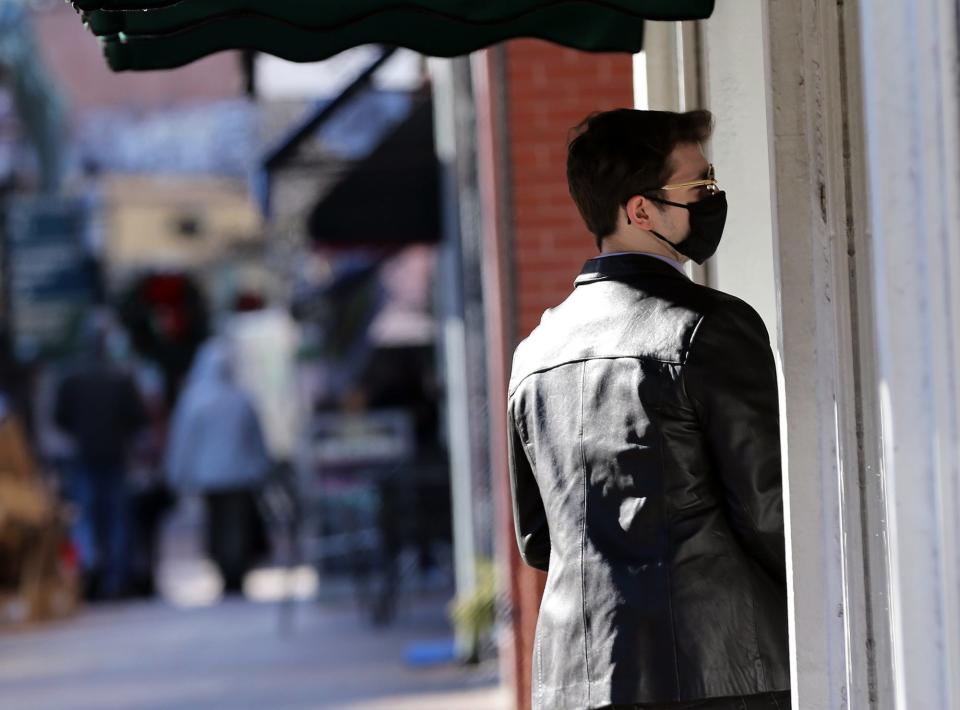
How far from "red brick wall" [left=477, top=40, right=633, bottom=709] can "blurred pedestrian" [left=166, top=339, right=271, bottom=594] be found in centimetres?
652

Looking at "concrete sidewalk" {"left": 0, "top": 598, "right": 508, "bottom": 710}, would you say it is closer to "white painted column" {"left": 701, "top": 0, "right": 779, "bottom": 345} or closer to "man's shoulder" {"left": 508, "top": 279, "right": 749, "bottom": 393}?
"white painted column" {"left": 701, "top": 0, "right": 779, "bottom": 345}

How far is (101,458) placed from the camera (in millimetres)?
12898

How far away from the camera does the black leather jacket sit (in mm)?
2752

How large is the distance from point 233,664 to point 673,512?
7.39 m

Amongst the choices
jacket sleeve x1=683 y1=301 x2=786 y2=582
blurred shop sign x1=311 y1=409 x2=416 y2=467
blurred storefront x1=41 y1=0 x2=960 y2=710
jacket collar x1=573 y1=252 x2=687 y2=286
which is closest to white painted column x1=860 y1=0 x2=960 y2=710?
blurred storefront x1=41 y1=0 x2=960 y2=710

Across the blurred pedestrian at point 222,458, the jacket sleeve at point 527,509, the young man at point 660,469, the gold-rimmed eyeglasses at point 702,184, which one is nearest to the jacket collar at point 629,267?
the young man at point 660,469

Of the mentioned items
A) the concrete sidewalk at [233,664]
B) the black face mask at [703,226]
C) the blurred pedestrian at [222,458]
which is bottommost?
the concrete sidewalk at [233,664]

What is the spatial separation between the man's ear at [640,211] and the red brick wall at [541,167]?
11.2ft

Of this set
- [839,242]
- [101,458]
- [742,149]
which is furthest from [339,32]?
[101,458]

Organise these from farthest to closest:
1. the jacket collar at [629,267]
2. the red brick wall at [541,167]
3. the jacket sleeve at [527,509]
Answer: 1. the red brick wall at [541,167]
2. the jacket sleeve at [527,509]
3. the jacket collar at [629,267]

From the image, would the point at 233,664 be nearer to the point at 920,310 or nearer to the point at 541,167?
the point at 541,167

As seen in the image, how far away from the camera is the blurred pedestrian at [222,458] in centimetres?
1267

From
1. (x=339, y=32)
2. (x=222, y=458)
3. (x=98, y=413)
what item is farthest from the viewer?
(x=98, y=413)

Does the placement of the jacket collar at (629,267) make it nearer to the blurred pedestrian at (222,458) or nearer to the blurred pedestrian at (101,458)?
the blurred pedestrian at (222,458)
